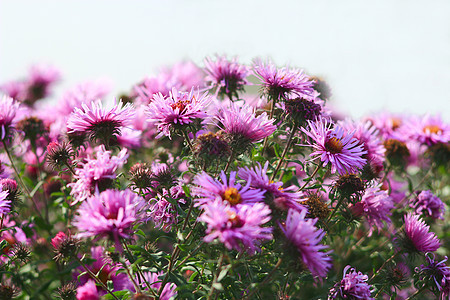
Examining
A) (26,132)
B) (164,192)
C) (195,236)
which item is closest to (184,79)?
(26,132)

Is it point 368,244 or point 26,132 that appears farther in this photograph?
point 368,244

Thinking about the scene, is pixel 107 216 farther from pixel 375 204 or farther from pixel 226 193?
pixel 375 204

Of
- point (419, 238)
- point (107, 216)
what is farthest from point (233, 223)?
point (419, 238)

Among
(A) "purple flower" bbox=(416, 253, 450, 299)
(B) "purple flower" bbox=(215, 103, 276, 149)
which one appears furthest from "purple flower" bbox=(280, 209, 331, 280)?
(A) "purple flower" bbox=(416, 253, 450, 299)

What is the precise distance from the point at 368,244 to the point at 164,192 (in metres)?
1.42

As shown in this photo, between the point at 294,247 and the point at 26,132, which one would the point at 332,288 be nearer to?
the point at 294,247

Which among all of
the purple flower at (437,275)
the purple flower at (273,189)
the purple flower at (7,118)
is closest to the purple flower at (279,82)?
the purple flower at (273,189)

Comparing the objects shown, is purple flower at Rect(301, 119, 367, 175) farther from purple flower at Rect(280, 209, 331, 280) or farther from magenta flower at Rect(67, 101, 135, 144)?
magenta flower at Rect(67, 101, 135, 144)

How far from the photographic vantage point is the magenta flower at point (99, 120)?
55.5 inches

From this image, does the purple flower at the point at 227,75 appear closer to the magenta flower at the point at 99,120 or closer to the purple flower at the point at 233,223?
the magenta flower at the point at 99,120

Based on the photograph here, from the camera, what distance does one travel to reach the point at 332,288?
1.57m

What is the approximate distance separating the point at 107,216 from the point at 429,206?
182 centimetres

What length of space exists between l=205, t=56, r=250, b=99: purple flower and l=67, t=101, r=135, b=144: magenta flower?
2.14ft

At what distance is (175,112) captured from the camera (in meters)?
1.37
